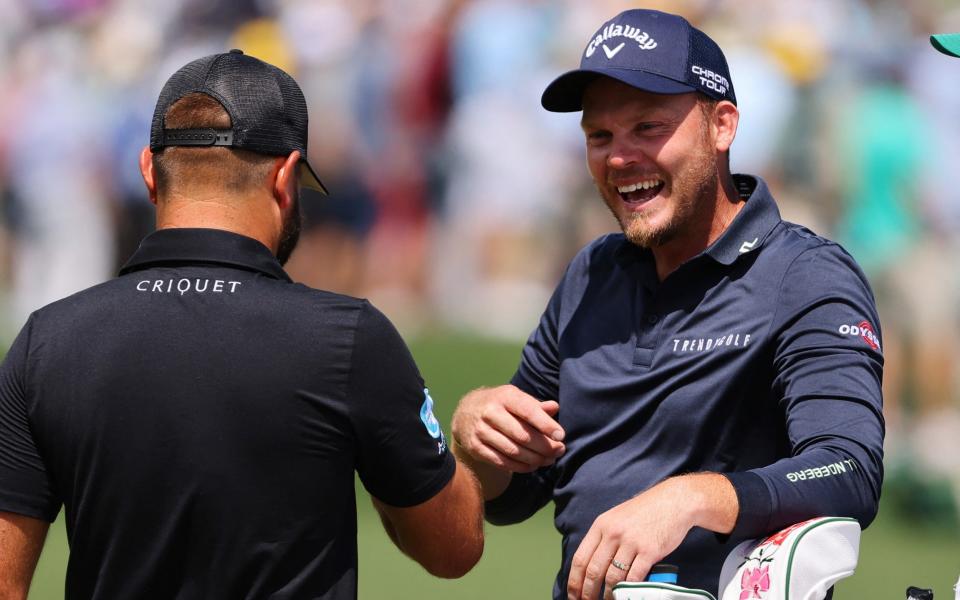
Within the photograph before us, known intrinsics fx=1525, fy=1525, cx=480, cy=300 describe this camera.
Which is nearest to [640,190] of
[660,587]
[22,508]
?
[660,587]

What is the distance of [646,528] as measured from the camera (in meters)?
2.86

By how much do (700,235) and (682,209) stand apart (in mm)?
105

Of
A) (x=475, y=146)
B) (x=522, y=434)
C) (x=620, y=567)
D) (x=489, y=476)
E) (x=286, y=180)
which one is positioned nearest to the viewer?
(x=620, y=567)

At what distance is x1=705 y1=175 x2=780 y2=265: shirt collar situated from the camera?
11.6 ft

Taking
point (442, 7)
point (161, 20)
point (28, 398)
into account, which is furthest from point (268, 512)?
point (161, 20)

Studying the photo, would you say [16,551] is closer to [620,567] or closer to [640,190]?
[620,567]

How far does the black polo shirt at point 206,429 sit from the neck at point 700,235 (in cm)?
93

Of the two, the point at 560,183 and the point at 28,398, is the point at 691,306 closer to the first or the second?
the point at 28,398

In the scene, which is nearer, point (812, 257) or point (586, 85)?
point (812, 257)

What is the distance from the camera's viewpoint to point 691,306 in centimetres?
358

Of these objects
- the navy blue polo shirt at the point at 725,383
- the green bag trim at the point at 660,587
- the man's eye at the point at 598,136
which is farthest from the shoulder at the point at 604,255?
the green bag trim at the point at 660,587

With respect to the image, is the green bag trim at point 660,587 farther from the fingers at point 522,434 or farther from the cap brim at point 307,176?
the cap brim at point 307,176

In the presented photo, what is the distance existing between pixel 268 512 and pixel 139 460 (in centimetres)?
27

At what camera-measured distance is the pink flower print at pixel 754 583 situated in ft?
8.99
